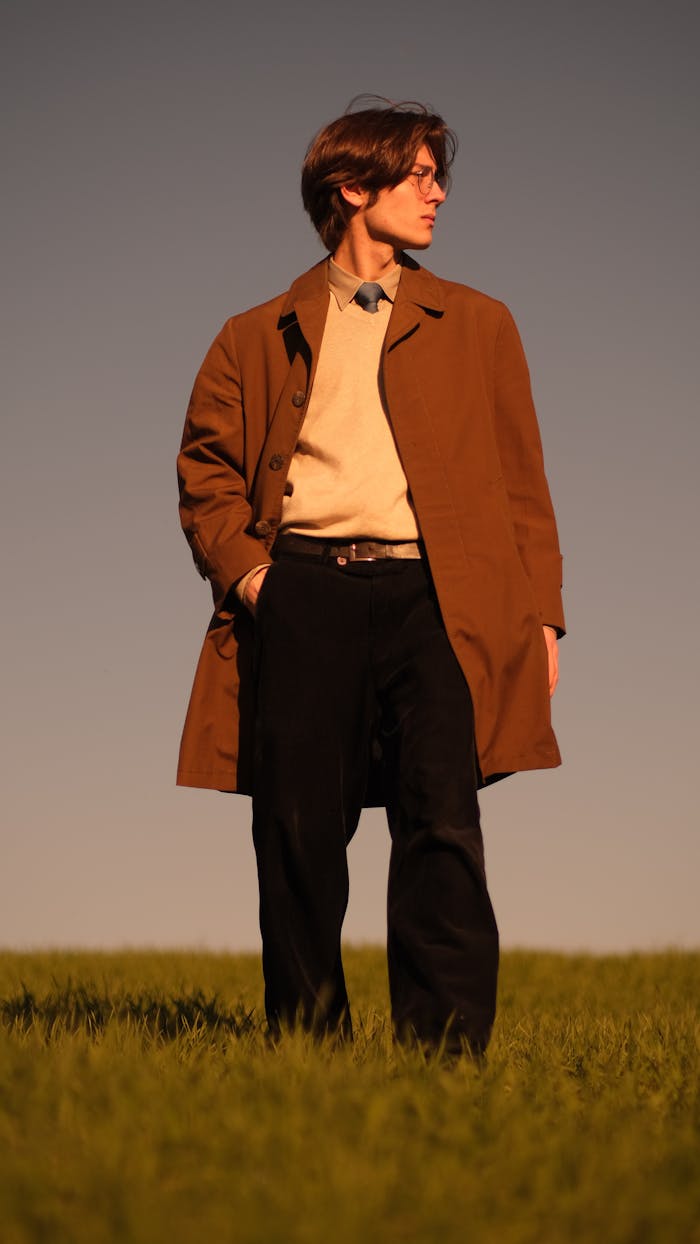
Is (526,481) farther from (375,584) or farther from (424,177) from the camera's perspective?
(424,177)

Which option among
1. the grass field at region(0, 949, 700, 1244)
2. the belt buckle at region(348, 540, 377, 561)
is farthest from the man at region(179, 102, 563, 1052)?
the grass field at region(0, 949, 700, 1244)

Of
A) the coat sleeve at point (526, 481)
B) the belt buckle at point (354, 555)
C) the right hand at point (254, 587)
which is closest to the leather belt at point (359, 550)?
the belt buckle at point (354, 555)

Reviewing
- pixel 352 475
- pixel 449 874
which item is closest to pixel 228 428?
pixel 352 475

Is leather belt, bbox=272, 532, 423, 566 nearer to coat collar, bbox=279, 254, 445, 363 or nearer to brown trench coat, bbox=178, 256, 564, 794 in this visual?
brown trench coat, bbox=178, 256, 564, 794

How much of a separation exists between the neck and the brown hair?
0.24ft

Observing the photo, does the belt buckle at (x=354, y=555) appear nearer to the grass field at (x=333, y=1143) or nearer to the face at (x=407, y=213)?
the face at (x=407, y=213)

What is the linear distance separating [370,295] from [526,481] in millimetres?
720

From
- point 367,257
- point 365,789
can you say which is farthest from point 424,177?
point 365,789

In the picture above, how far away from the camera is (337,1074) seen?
370 centimetres

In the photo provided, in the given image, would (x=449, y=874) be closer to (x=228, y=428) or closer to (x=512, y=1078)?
(x=512, y=1078)

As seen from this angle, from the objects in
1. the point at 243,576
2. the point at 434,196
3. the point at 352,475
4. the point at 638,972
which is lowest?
the point at 638,972

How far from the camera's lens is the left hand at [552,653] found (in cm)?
475

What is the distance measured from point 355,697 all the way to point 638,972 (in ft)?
20.9

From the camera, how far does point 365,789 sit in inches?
181
